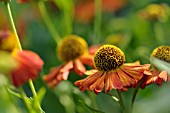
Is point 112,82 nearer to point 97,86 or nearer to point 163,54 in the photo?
point 97,86

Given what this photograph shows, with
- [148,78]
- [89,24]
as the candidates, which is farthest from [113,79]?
[89,24]

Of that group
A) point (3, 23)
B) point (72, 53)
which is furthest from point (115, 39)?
point (3, 23)

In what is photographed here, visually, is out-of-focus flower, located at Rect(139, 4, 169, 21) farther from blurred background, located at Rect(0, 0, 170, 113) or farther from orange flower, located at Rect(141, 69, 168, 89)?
orange flower, located at Rect(141, 69, 168, 89)

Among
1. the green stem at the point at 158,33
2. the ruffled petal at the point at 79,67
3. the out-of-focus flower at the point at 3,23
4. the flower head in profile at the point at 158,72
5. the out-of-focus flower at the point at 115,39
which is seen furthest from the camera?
the out-of-focus flower at the point at 3,23

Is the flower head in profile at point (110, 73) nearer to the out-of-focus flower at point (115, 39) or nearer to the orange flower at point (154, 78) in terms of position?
the orange flower at point (154, 78)

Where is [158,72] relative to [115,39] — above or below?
above

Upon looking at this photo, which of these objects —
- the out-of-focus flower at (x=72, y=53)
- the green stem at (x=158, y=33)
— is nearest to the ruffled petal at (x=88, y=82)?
the out-of-focus flower at (x=72, y=53)

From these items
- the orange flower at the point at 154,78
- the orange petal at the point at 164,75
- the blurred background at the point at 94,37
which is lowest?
the blurred background at the point at 94,37

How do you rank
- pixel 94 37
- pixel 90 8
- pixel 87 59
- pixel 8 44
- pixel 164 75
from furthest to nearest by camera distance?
pixel 90 8, pixel 94 37, pixel 87 59, pixel 8 44, pixel 164 75
